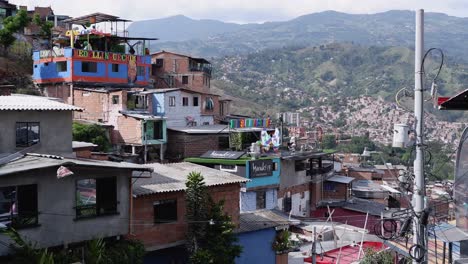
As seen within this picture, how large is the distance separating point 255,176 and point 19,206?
17286mm

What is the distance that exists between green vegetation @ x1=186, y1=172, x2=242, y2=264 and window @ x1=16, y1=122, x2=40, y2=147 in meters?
5.02

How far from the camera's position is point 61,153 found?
62.1 ft

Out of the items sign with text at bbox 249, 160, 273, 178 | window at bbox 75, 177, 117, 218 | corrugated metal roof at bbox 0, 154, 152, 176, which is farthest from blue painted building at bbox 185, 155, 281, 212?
corrugated metal roof at bbox 0, 154, 152, 176

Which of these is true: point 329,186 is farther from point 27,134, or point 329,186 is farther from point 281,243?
point 27,134

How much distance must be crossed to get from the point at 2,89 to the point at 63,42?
10.1 m

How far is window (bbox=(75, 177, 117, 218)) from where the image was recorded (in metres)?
16.8

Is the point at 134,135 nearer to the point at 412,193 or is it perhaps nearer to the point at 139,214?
the point at 139,214

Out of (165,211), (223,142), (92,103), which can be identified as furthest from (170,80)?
(165,211)

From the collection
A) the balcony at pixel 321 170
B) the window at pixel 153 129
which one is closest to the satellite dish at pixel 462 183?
the window at pixel 153 129

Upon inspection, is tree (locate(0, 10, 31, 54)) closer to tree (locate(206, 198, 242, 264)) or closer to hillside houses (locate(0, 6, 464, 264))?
hillside houses (locate(0, 6, 464, 264))

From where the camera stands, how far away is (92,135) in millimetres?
33438

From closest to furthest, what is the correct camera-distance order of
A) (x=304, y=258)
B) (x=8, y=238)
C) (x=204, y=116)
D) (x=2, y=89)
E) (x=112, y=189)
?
(x=8, y=238)
(x=112, y=189)
(x=304, y=258)
(x=2, y=89)
(x=204, y=116)

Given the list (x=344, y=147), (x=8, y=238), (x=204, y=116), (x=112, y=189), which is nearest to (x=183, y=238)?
(x=112, y=189)

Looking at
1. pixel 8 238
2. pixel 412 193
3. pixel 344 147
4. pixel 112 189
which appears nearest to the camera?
pixel 412 193
